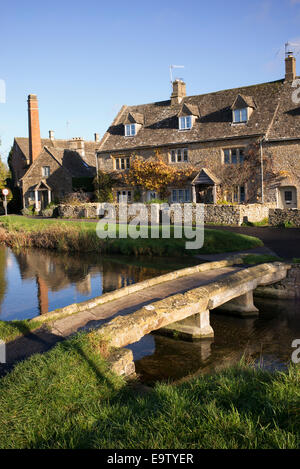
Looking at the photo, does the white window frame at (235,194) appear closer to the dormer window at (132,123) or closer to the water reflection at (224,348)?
the dormer window at (132,123)

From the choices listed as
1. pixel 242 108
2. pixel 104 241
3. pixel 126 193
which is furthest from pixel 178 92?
pixel 104 241

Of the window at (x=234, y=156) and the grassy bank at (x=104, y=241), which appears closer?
the grassy bank at (x=104, y=241)

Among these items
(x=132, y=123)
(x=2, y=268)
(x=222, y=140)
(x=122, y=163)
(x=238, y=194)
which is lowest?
(x=2, y=268)

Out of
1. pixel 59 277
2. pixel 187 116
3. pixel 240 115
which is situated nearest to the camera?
pixel 59 277

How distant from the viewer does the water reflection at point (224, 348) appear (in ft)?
28.0

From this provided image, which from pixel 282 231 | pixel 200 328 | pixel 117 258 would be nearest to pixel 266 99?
pixel 282 231

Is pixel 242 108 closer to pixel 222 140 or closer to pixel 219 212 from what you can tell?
pixel 222 140

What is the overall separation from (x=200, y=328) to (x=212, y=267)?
4.17 m

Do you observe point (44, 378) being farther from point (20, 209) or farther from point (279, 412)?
point (20, 209)

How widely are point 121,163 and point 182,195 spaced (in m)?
6.65

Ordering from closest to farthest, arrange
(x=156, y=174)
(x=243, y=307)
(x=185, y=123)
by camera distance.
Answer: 1. (x=243, y=307)
2. (x=185, y=123)
3. (x=156, y=174)

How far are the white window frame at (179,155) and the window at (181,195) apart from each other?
2314mm

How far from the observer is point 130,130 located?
3538 cm

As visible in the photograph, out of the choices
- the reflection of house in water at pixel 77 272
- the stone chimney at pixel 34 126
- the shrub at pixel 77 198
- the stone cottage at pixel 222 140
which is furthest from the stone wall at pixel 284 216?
the stone chimney at pixel 34 126
